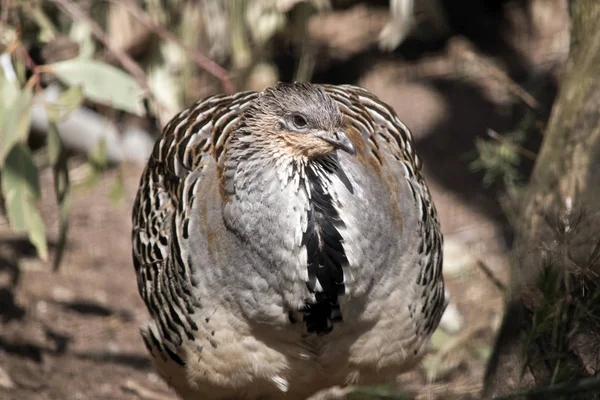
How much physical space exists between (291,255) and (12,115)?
233 centimetres

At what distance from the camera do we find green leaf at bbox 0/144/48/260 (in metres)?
4.95

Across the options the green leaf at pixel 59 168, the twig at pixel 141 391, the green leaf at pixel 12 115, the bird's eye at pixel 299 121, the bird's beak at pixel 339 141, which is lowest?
the twig at pixel 141 391

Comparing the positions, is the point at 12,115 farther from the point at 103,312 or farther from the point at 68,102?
the point at 103,312

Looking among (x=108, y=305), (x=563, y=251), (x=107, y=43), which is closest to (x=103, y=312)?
(x=108, y=305)

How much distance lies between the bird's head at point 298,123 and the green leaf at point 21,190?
6.54 feet

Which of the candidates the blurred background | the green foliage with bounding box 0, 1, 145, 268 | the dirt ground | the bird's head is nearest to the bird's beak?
the bird's head

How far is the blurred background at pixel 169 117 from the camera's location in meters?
5.21

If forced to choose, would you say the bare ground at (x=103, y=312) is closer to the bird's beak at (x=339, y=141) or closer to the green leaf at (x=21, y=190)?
the green leaf at (x=21, y=190)

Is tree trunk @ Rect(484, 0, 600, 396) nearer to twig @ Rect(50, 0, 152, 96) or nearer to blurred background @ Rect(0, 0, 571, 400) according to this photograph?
blurred background @ Rect(0, 0, 571, 400)

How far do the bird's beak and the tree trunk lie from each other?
840 mm

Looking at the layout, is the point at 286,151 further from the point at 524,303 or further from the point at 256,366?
the point at 524,303

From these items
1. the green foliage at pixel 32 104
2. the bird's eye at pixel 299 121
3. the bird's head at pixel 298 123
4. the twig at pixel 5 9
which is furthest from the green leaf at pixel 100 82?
the bird's eye at pixel 299 121

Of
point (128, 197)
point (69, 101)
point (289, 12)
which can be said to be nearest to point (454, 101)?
point (289, 12)

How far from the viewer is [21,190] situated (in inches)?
196
